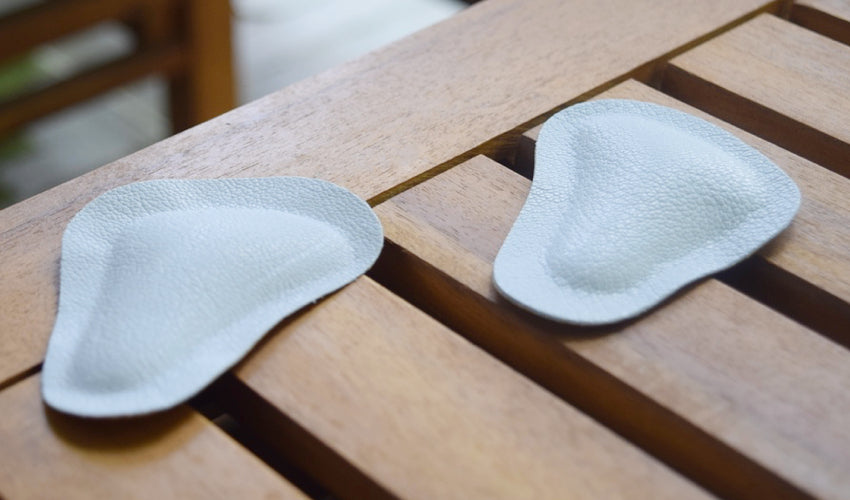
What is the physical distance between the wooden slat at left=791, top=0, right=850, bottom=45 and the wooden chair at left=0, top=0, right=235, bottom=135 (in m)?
0.79

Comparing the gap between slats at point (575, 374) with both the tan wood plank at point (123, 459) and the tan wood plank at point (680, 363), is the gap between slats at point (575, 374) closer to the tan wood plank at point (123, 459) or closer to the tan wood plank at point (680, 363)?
the tan wood plank at point (680, 363)

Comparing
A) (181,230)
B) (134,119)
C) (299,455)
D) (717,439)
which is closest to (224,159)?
(181,230)

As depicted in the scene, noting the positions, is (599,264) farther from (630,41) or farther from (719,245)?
(630,41)

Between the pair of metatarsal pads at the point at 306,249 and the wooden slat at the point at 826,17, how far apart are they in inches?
9.0

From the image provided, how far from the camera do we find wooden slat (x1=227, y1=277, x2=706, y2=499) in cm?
42

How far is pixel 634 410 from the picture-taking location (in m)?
0.46

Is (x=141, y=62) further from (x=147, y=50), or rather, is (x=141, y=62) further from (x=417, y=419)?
(x=417, y=419)

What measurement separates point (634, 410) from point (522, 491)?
0.07 metres

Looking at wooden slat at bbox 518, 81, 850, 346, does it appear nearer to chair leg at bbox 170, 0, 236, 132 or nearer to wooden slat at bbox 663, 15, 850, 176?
wooden slat at bbox 663, 15, 850, 176

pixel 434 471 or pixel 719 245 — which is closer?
pixel 434 471

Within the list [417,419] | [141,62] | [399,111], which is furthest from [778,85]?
[141,62]

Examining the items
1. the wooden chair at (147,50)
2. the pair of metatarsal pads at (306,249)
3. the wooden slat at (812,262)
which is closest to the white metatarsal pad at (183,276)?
the pair of metatarsal pads at (306,249)

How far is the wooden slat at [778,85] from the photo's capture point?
625 mm

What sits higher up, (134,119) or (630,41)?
(630,41)
